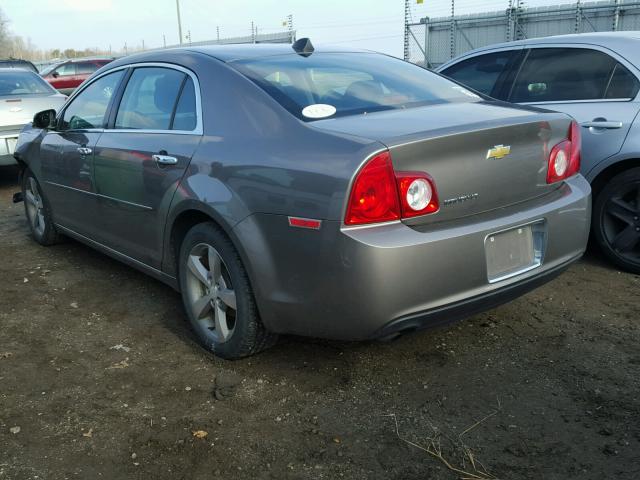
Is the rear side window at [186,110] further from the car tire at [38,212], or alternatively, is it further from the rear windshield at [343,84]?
the car tire at [38,212]

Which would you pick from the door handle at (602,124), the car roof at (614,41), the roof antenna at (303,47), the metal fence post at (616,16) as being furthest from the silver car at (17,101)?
the metal fence post at (616,16)

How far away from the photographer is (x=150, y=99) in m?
3.83

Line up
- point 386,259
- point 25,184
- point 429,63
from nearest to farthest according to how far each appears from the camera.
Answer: point 386,259, point 25,184, point 429,63

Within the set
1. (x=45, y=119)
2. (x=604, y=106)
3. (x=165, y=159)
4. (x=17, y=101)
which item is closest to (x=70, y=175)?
(x=45, y=119)

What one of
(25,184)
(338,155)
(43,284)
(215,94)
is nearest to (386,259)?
(338,155)

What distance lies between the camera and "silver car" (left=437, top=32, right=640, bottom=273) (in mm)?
4297

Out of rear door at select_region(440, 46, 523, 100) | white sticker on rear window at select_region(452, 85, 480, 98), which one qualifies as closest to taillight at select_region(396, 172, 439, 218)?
white sticker on rear window at select_region(452, 85, 480, 98)

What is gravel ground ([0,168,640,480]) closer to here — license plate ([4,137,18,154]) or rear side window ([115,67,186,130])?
rear side window ([115,67,186,130])

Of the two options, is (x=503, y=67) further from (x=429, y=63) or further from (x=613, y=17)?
(x=429, y=63)

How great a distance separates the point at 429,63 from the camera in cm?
1596

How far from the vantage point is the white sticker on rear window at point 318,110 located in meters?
2.95

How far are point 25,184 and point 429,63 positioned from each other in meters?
12.2

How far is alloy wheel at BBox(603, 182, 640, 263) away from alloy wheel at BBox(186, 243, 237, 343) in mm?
2777

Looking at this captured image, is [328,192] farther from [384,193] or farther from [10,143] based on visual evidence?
[10,143]
